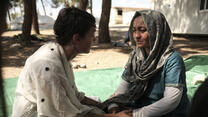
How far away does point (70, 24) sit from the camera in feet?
5.03

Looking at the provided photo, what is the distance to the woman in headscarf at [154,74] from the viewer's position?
1759 millimetres

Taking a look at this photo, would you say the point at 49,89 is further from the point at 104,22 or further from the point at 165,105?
the point at 104,22

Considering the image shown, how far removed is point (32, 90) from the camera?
1.51m

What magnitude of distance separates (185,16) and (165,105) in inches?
466

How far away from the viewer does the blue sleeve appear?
5.67 ft

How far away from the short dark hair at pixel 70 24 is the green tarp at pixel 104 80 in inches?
85.5

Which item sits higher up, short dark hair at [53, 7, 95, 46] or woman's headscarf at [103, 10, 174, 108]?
short dark hair at [53, 7, 95, 46]

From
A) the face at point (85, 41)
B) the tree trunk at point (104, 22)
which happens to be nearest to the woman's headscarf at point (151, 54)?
the face at point (85, 41)

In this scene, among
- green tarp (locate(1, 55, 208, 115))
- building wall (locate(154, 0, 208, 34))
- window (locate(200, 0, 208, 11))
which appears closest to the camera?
green tarp (locate(1, 55, 208, 115))

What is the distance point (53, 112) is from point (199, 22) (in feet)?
38.0

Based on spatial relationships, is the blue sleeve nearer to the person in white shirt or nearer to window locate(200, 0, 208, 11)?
the person in white shirt

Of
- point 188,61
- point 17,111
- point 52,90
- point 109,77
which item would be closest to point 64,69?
point 52,90

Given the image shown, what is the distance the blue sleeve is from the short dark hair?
0.79 metres

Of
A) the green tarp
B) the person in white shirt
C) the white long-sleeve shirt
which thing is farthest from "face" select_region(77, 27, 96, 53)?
the green tarp
